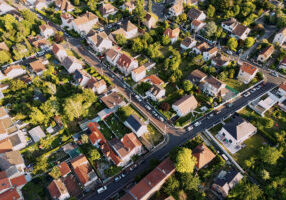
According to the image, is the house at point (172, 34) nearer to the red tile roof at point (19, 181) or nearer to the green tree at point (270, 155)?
the green tree at point (270, 155)

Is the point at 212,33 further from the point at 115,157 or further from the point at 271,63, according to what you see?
the point at 115,157

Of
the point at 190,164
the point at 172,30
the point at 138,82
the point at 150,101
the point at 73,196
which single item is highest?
the point at 172,30

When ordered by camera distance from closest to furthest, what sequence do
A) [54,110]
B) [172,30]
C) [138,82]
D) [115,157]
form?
[115,157] < [54,110] < [138,82] < [172,30]

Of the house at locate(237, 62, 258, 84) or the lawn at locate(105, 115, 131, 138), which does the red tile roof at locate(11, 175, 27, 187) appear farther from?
the house at locate(237, 62, 258, 84)

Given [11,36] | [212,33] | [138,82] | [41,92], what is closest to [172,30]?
[212,33]

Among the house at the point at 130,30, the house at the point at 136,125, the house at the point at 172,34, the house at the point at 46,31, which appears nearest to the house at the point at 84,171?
the house at the point at 136,125

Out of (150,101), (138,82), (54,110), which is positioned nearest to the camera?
(54,110)

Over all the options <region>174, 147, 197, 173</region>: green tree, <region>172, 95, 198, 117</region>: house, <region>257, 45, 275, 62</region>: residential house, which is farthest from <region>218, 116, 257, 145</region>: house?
<region>257, 45, 275, 62</region>: residential house
